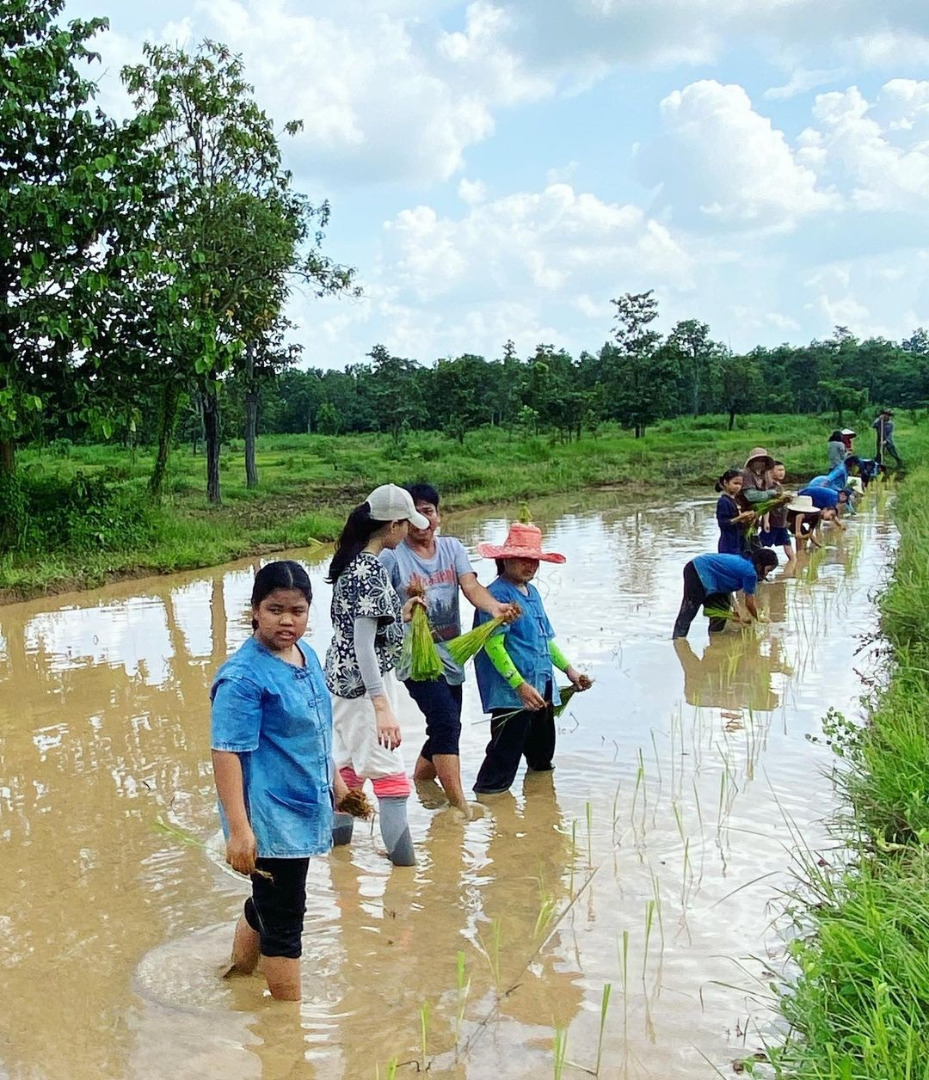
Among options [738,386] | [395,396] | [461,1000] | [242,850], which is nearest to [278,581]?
[242,850]

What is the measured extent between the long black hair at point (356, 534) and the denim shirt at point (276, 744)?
1.12 meters

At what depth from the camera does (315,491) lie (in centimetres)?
2428

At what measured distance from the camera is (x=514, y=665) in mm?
5289

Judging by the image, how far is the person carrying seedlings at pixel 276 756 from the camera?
3166mm

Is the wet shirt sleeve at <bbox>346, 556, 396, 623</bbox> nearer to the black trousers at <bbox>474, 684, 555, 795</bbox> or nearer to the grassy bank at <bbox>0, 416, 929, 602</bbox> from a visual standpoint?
the black trousers at <bbox>474, 684, 555, 795</bbox>

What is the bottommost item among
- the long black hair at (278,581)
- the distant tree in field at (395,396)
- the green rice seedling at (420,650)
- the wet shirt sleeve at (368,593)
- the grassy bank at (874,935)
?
the grassy bank at (874,935)

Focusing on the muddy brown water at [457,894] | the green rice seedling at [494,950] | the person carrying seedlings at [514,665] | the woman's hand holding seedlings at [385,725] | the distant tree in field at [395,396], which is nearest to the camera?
the muddy brown water at [457,894]

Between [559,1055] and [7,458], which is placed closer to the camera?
[559,1055]

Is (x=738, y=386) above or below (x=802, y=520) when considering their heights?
above

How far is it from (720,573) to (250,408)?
16.1 metres

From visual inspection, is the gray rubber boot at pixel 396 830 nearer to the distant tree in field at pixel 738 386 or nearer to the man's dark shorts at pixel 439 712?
the man's dark shorts at pixel 439 712

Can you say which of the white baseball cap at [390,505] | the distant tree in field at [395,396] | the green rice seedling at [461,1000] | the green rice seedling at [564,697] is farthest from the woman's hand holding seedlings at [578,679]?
the distant tree in field at [395,396]

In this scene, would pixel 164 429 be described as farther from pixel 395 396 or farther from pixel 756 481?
pixel 395 396

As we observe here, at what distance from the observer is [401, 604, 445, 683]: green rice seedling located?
495 centimetres
